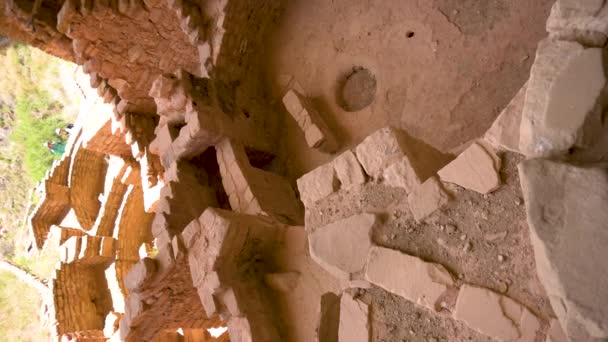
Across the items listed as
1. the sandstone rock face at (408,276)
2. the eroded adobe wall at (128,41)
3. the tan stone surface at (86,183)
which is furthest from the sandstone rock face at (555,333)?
the tan stone surface at (86,183)

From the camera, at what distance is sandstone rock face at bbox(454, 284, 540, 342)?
6.21 ft

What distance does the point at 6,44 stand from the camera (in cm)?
1073

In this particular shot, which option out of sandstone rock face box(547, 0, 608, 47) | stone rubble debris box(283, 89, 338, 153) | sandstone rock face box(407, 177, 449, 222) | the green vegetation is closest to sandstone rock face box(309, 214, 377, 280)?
sandstone rock face box(407, 177, 449, 222)

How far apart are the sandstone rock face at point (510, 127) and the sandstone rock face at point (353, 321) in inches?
44.6

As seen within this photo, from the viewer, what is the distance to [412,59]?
14.0ft

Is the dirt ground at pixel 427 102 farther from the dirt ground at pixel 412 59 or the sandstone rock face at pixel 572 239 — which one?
the sandstone rock face at pixel 572 239

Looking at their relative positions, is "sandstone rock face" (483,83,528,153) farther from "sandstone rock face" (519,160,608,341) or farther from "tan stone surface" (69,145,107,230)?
"tan stone surface" (69,145,107,230)

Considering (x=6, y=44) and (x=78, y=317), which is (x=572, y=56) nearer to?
(x=78, y=317)

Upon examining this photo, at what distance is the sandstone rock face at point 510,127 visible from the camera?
1959mm

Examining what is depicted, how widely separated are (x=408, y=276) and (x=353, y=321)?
0.50 m

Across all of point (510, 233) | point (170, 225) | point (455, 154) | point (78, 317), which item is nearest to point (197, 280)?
point (170, 225)

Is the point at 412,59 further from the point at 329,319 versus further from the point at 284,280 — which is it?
the point at 329,319

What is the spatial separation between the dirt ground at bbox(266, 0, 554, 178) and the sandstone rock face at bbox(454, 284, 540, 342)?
6.46 ft

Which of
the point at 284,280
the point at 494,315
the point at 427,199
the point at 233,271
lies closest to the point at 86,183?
the point at 233,271
